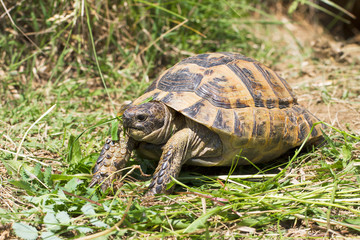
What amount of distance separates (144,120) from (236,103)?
0.73 m

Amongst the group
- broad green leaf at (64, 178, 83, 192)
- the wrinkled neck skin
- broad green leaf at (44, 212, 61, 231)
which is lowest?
broad green leaf at (44, 212, 61, 231)

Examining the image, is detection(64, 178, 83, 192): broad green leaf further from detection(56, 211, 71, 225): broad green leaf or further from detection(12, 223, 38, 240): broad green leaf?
detection(12, 223, 38, 240): broad green leaf

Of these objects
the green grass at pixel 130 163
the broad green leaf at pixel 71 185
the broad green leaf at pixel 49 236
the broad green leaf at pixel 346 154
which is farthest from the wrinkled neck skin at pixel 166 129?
the broad green leaf at pixel 346 154

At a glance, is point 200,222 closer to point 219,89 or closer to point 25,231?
point 25,231

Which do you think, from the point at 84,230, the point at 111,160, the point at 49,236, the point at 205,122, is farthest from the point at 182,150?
the point at 49,236

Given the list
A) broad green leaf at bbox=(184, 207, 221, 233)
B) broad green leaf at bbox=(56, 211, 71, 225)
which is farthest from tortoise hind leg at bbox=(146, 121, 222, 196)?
broad green leaf at bbox=(56, 211, 71, 225)

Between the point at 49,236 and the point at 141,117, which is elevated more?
the point at 141,117

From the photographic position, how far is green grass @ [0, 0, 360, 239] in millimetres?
2116

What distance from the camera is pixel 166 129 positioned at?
2648 mm

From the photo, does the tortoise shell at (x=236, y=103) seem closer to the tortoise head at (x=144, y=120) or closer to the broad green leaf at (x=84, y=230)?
the tortoise head at (x=144, y=120)

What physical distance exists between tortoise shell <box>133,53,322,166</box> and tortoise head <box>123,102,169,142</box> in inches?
4.6

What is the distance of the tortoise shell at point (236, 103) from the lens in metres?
2.61

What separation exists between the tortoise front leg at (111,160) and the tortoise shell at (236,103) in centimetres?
34

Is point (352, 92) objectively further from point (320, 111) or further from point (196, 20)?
point (196, 20)
